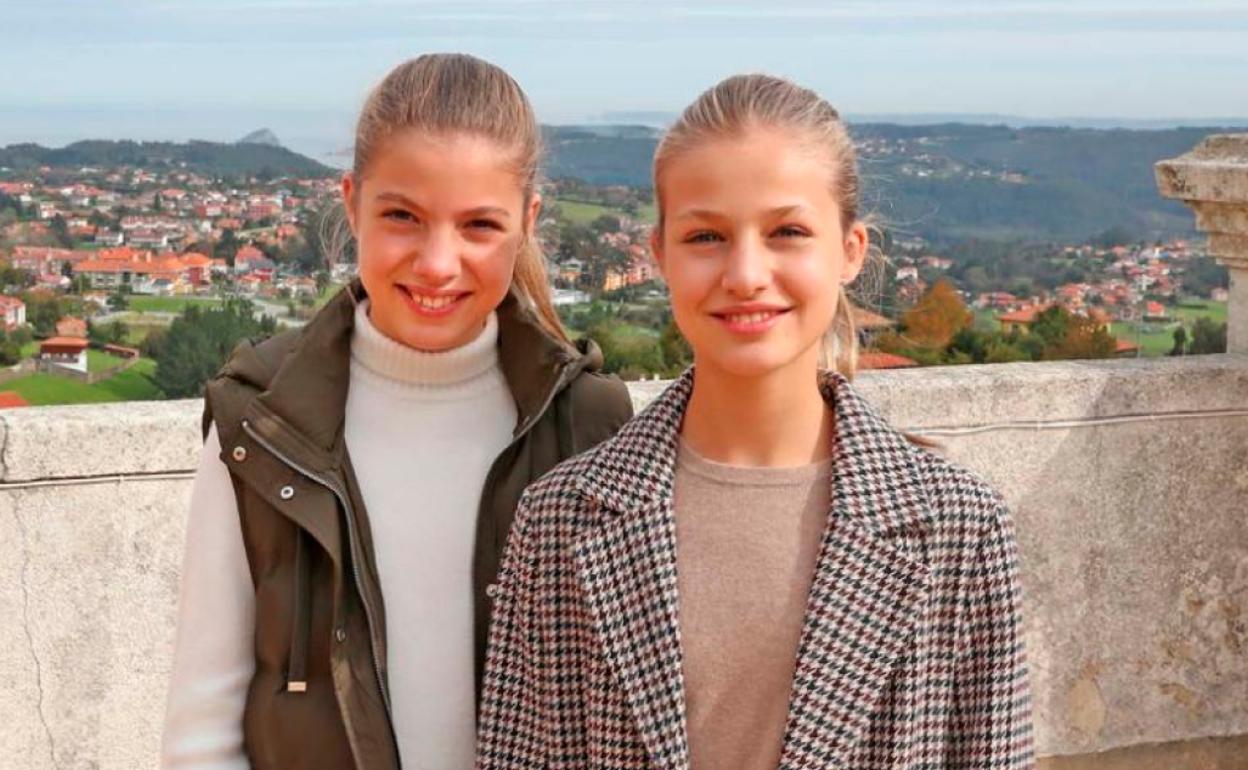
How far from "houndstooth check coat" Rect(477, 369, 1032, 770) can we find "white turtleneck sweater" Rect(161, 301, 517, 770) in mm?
105

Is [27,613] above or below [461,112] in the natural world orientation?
below

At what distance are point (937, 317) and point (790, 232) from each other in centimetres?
226

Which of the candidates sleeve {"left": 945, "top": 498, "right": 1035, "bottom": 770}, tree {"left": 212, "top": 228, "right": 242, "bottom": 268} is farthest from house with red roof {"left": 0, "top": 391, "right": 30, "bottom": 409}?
sleeve {"left": 945, "top": 498, "right": 1035, "bottom": 770}

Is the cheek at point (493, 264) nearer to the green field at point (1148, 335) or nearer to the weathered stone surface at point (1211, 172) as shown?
the weathered stone surface at point (1211, 172)

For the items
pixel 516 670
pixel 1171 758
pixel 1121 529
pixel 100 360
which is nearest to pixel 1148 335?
pixel 1121 529

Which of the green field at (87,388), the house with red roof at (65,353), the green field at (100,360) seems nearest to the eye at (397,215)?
the green field at (87,388)

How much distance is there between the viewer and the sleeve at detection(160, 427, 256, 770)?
2379mm

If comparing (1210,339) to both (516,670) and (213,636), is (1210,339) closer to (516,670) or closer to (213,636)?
(516,670)

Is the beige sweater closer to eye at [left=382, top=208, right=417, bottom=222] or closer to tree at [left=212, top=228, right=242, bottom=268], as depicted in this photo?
eye at [left=382, top=208, right=417, bottom=222]

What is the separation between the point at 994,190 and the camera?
6965 mm

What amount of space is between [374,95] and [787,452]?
31.0 inches

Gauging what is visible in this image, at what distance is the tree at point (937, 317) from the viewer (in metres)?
4.12

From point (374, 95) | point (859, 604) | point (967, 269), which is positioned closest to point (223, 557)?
point (374, 95)

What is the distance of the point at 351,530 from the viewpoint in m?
2.34
